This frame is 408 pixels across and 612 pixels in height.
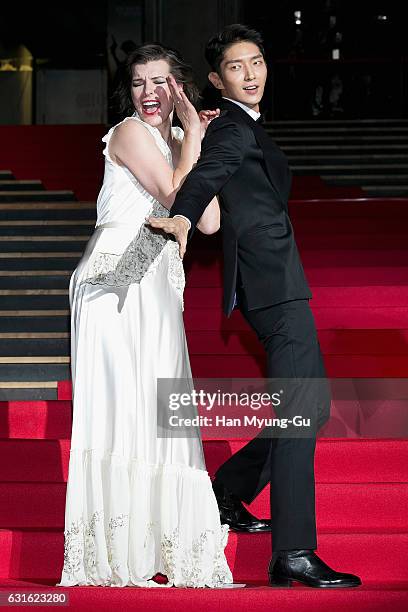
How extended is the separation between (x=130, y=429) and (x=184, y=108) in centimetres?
79

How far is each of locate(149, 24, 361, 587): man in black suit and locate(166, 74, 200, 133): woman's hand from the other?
4 centimetres

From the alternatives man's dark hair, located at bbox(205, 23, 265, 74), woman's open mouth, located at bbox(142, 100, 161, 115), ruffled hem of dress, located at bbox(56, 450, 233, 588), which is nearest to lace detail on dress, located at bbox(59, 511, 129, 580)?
ruffled hem of dress, located at bbox(56, 450, 233, 588)

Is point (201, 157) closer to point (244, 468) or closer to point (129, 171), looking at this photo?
point (129, 171)

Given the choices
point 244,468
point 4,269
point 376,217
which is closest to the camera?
point 244,468

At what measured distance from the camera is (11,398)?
12.5 ft

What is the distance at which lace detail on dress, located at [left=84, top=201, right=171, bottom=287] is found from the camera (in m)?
2.50

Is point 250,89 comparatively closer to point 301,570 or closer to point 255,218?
point 255,218

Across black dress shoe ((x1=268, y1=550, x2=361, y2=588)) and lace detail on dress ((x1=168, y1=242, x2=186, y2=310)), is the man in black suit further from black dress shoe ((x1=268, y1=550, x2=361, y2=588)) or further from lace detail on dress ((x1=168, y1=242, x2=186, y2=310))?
lace detail on dress ((x1=168, y1=242, x2=186, y2=310))

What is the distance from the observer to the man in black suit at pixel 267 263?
2.37m

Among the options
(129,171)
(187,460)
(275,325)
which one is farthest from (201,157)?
(187,460)

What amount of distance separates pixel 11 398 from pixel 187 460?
1.52 m

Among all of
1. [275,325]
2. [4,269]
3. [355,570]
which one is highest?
[4,269]

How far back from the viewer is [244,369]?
403cm

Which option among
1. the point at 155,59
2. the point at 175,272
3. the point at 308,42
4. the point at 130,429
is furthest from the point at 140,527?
the point at 308,42
